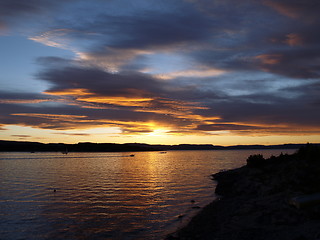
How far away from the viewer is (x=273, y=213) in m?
19.3

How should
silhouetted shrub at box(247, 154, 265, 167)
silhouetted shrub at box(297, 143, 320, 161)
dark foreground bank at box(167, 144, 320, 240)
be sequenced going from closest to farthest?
dark foreground bank at box(167, 144, 320, 240), silhouetted shrub at box(297, 143, 320, 161), silhouetted shrub at box(247, 154, 265, 167)

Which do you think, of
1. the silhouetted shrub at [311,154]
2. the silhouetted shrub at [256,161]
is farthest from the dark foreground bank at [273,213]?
the silhouetted shrub at [256,161]

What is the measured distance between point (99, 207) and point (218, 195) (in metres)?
16.2

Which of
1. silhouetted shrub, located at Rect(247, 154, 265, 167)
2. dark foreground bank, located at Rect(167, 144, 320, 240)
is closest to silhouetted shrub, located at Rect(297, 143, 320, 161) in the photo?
dark foreground bank, located at Rect(167, 144, 320, 240)

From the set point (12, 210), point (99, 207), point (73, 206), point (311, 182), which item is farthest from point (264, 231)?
point (12, 210)

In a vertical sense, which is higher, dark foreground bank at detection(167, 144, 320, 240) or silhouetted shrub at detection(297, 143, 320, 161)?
silhouetted shrub at detection(297, 143, 320, 161)

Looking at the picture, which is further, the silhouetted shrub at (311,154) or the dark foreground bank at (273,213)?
the silhouetted shrub at (311,154)

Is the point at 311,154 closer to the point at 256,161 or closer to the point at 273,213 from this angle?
the point at 256,161

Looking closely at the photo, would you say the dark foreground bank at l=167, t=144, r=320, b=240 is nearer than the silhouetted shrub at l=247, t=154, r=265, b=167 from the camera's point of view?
Yes

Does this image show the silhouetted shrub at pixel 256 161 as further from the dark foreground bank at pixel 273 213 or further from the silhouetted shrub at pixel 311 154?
the dark foreground bank at pixel 273 213

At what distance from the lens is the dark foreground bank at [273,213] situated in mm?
15969

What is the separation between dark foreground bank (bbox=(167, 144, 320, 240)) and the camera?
1597 centimetres

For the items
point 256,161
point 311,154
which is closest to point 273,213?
point 311,154

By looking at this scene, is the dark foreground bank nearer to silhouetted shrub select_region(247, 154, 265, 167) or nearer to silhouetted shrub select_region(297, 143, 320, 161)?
silhouetted shrub select_region(297, 143, 320, 161)
